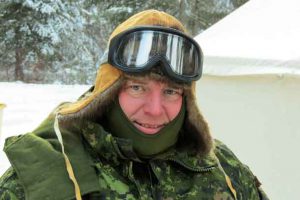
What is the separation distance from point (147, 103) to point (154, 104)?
0.02 metres

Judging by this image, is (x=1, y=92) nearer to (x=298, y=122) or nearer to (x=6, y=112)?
(x=6, y=112)

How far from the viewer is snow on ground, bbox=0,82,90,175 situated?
628cm

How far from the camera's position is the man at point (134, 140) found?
4.53ft

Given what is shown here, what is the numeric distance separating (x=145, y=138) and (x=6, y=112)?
620 centimetres

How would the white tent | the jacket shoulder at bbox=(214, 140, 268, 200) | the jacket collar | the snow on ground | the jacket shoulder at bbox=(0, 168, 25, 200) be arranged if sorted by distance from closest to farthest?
the jacket shoulder at bbox=(0, 168, 25, 200) → the jacket collar → the jacket shoulder at bbox=(214, 140, 268, 200) → the white tent → the snow on ground

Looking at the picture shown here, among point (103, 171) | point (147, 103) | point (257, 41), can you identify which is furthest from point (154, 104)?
point (257, 41)

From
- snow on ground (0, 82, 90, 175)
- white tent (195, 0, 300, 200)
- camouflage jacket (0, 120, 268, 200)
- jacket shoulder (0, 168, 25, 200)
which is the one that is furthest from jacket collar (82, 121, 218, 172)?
snow on ground (0, 82, 90, 175)

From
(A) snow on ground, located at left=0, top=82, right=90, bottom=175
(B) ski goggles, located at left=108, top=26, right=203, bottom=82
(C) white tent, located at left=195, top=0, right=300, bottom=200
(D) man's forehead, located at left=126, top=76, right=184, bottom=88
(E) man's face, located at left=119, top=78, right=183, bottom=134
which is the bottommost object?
(A) snow on ground, located at left=0, top=82, right=90, bottom=175

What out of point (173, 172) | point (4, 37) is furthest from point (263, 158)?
point (4, 37)

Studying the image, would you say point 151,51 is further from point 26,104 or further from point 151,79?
point 26,104

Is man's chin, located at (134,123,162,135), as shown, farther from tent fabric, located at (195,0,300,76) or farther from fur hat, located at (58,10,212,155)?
tent fabric, located at (195,0,300,76)

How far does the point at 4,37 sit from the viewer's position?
13.6 metres

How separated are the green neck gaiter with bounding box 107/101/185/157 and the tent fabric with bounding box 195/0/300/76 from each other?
1.94 m

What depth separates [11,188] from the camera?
1332mm
